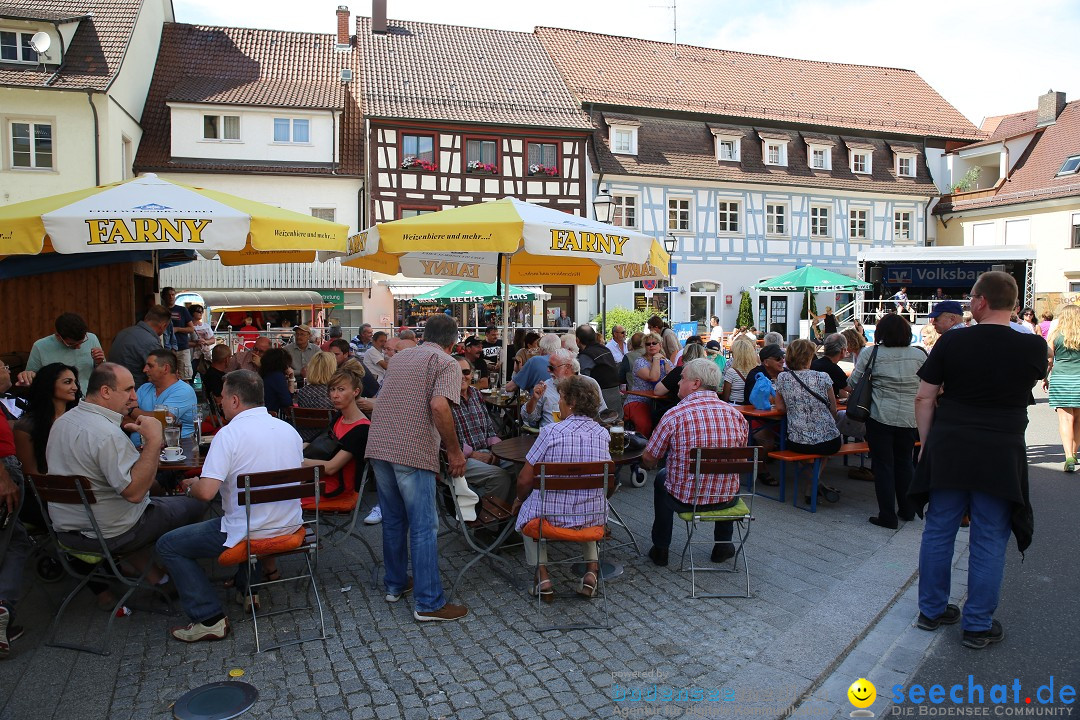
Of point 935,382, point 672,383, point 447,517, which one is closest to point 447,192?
point 672,383

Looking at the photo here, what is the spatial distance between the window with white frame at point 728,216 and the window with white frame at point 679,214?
120 cm

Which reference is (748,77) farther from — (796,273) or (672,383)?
(672,383)

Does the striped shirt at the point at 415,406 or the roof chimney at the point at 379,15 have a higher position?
the roof chimney at the point at 379,15

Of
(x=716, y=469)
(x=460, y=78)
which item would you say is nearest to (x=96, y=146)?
(x=460, y=78)

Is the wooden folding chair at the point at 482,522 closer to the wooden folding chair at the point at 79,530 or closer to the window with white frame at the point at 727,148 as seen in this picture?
the wooden folding chair at the point at 79,530

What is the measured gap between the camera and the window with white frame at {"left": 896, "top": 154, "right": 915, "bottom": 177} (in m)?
31.7

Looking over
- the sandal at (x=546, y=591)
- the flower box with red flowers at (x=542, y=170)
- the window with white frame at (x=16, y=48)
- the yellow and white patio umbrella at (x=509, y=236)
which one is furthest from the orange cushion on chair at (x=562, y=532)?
the flower box with red flowers at (x=542, y=170)

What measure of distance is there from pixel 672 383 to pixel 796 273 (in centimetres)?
1697

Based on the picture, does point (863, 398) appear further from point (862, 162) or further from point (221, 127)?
point (862, 162)

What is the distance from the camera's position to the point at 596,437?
4.47m

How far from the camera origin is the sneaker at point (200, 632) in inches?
156

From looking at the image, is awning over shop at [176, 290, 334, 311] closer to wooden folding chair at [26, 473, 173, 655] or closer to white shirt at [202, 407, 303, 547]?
wooden folding chair at [26, 473, 173, 655]

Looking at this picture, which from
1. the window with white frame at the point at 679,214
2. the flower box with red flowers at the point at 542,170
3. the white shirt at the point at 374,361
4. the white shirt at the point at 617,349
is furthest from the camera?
the window with white frame at the point at 679,214

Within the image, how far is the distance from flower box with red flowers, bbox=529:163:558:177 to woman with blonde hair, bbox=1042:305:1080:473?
776 inches
